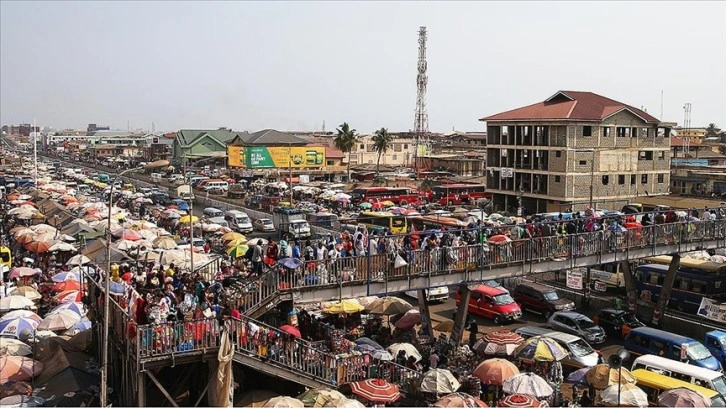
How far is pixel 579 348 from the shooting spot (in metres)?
22.9

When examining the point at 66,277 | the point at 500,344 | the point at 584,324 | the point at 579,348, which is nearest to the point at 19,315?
the point at 66,277

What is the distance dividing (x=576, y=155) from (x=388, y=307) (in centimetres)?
3742

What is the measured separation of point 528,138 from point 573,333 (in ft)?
130

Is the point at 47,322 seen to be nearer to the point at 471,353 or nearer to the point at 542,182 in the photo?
the point at 471,353

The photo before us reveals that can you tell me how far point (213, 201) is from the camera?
7000 cm

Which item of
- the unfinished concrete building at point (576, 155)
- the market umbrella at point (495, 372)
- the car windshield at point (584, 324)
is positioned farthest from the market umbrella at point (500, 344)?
the unfinished concrete building at point (576, 155)

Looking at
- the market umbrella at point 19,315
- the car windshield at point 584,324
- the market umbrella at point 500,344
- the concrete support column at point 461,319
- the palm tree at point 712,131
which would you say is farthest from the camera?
the palm tree at point 712,131

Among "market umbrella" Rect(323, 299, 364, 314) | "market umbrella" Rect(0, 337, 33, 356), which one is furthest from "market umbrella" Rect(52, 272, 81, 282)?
"market umbrella" Rect(323, 299, 364, 314)

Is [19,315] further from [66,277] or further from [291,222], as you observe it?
[291,222]

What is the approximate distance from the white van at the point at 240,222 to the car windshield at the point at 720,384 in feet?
129

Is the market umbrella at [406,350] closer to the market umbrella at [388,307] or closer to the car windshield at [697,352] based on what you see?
the market umbrella at [388,307]

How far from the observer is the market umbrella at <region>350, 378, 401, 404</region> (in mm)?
17125

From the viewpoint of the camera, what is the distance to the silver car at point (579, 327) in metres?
25.6

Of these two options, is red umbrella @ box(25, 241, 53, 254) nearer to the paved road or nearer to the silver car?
the paved road
